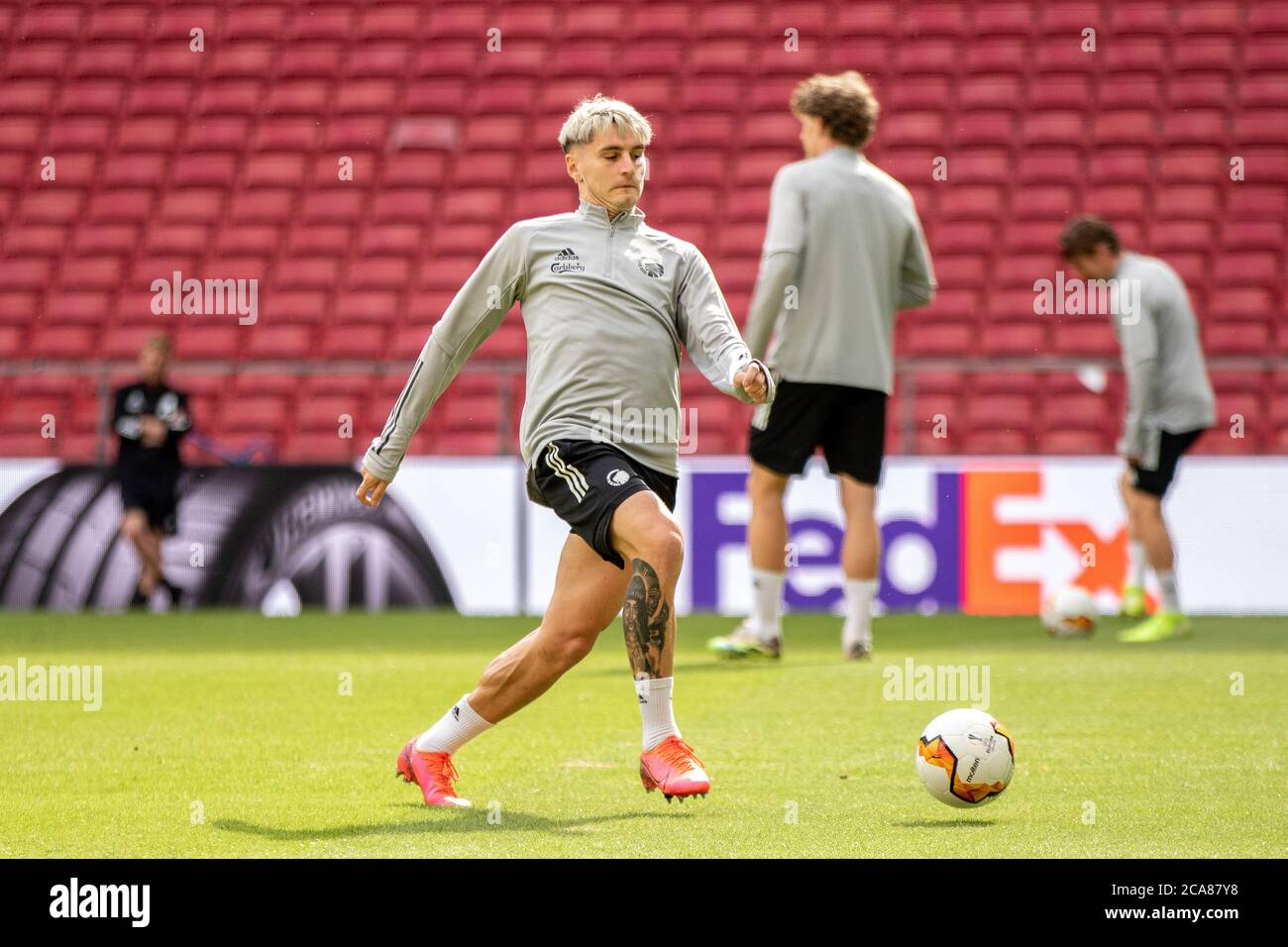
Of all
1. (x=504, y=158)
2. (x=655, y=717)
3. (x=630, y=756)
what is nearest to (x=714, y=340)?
(x=655, y=717)

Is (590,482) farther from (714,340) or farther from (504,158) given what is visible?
(504,158)

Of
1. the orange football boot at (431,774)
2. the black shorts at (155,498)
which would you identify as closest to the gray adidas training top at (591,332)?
the orange football boot at (431,774)

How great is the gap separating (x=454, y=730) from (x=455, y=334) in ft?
3.34

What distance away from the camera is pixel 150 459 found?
11688 millimetres

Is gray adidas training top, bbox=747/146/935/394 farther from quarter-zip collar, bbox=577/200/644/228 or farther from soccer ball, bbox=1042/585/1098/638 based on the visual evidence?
quarter-zip collar, bbox=577/200/644/228

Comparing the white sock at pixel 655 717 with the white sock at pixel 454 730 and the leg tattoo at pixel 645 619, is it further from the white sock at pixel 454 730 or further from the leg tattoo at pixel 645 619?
the white sock at pixel 454 730

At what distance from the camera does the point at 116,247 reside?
1636 centimetres

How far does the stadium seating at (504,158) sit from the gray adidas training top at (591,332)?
8.37 metres

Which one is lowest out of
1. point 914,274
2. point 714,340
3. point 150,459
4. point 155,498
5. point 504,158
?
point 155,498

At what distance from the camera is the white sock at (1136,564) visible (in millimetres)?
10453

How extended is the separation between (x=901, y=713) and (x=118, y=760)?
2628mm

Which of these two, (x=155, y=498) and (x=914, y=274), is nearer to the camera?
(x=914, y=274)

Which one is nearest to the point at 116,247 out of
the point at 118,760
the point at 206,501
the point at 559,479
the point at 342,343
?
the point at 342,343

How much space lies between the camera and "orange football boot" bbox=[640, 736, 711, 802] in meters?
4.50
